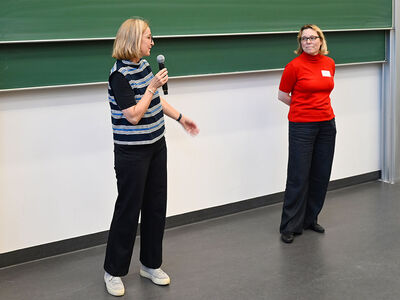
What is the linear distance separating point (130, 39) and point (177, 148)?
144 centimetres

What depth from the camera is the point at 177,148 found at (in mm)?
4121

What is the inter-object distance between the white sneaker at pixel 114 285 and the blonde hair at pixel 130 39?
1274 mm

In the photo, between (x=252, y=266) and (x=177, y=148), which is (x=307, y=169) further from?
(x=177, y=148)

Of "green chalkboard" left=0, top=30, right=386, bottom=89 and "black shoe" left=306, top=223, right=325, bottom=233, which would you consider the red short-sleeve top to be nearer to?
"green chalkboard" left=0, top=30, right=386, bottom=89

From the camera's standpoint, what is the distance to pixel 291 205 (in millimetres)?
3896

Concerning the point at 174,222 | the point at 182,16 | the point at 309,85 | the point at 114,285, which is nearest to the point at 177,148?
the point at 174,222

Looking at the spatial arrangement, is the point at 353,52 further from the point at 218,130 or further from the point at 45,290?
the point at 45,290

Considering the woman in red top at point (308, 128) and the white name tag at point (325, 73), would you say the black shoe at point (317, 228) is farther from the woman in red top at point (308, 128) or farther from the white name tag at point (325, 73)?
the white name tag at point (325, 73)

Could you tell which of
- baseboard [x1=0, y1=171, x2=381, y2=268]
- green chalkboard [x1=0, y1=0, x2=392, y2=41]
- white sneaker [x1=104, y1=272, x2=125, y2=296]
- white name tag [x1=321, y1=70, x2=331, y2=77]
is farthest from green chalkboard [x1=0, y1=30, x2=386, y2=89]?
white sneaker [x1=104, y1=272, x2=125, y2=296]

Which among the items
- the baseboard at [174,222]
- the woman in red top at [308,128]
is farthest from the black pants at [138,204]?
the woman in red top at [308,128]

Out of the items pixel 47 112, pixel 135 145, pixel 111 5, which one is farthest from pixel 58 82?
pixel 135 145

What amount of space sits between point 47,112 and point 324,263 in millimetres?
2036

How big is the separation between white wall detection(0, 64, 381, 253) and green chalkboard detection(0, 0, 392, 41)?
390 millimetres

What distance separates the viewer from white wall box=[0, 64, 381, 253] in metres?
3.51
